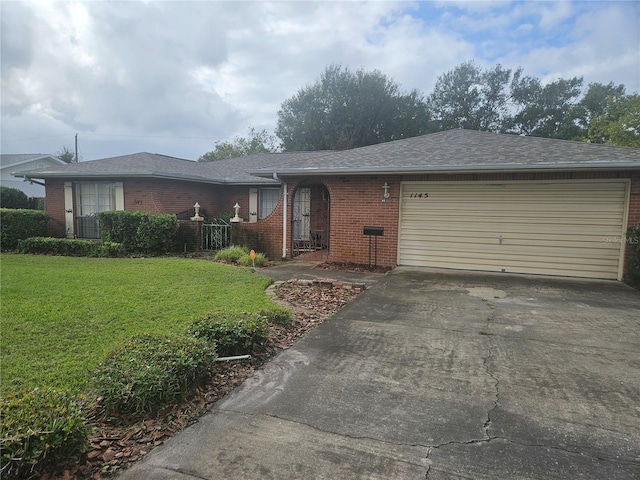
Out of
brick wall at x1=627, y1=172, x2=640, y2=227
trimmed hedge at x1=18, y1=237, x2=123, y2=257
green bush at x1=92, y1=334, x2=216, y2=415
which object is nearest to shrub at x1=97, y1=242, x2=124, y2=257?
trimmed hedge at x1=18, y1=237, x2=123, y2=257

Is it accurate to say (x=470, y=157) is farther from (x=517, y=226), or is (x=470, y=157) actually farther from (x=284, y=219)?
(x=284, y=219)

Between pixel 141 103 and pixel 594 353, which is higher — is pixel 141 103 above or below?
above

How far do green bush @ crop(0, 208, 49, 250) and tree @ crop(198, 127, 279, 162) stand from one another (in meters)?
27.1

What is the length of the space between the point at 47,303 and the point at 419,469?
5.81m

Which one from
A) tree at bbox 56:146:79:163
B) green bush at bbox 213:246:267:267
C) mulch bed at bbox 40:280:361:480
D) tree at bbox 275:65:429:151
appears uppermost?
tree at bbox 275:65:429:151

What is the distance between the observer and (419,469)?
229cm

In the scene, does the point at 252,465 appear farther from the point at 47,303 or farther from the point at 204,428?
the point at 47,303

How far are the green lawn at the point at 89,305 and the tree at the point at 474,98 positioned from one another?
3040cm

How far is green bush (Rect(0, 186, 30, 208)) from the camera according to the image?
17.8m

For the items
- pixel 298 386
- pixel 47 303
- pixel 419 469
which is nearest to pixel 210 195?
pixel 47 303

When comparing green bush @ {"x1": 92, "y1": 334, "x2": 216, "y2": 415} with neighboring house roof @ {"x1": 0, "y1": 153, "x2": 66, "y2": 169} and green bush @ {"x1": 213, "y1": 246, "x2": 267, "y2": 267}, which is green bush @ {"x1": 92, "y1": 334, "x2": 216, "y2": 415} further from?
neighboring house roof @ {"x1": 0, "y1": 153, "x2": 66, "y2": 169}

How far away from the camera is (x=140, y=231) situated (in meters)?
11.5

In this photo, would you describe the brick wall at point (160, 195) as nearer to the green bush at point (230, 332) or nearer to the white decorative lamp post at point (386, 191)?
the white decorative lamp post at point (386, 191)

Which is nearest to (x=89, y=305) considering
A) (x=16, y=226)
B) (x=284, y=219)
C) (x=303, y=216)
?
(x=284, y=219)
